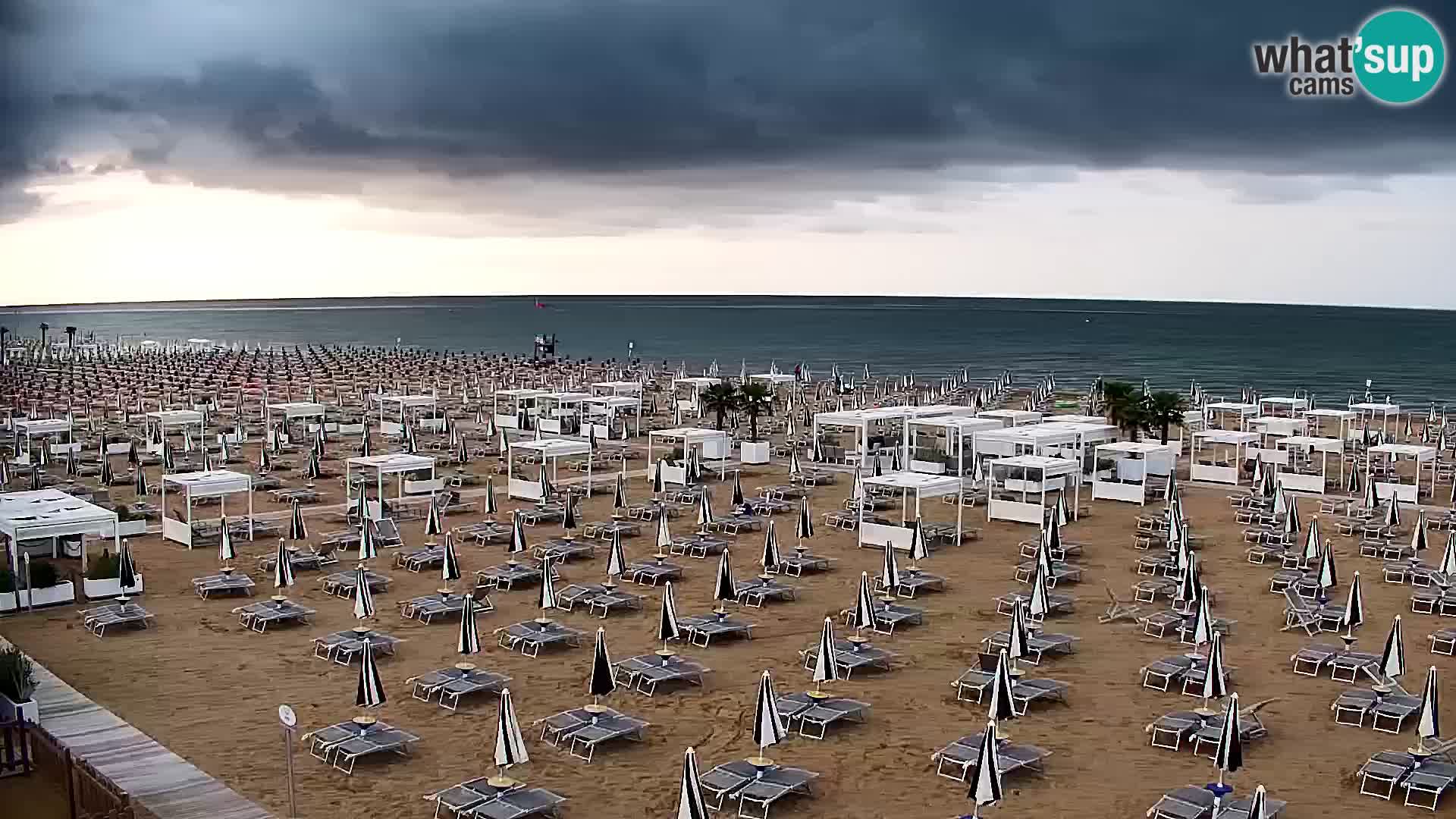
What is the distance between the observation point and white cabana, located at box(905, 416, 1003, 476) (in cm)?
3000

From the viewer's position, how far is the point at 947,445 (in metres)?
32.5

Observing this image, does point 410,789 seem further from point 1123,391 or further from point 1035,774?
point 1123,391

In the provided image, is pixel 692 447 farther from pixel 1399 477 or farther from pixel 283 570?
pixel 1399 477

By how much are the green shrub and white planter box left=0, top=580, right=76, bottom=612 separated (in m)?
5.53

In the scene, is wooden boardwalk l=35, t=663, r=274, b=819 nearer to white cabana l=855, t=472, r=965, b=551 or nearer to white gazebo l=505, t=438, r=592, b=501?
white cabana l=855, t=472, r=965, b=551

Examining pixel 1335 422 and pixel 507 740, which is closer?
pixel 507 740

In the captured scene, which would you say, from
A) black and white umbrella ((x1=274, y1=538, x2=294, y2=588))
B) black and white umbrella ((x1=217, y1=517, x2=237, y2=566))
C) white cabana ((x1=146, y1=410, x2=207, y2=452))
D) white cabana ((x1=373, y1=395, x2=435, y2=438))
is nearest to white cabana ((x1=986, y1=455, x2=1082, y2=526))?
black and white umbrella ((x1=274, y1=538, x2=294, y2=588))

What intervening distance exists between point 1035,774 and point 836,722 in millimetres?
2301

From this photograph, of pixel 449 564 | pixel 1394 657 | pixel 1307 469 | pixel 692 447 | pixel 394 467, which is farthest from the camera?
pixel 692 447

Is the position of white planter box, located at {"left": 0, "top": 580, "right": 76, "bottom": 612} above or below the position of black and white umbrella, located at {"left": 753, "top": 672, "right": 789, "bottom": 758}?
below

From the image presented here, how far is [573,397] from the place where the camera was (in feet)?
125

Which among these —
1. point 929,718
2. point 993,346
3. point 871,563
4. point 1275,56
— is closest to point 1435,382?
point 993,346

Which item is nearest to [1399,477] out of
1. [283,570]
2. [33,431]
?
[283,570]

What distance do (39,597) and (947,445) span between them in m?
21.1
